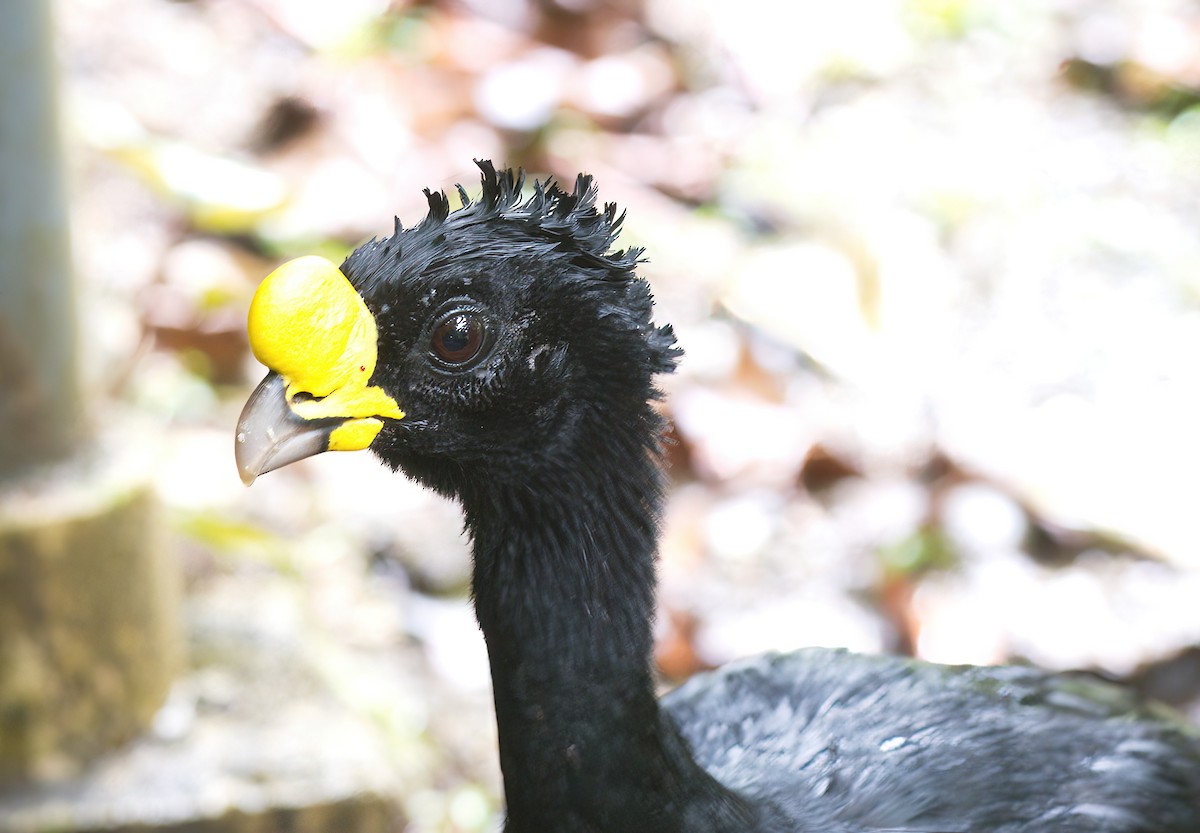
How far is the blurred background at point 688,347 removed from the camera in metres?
3.45

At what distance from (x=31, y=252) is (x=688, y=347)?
2298 millimetres

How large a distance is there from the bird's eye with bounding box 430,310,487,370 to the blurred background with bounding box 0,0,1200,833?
3.61ft

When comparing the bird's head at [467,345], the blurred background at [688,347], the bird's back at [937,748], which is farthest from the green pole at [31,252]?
the bird's back at [937,748]

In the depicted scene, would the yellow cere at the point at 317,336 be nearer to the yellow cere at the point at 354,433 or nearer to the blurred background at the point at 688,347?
the yellow cere at the point at 354,433

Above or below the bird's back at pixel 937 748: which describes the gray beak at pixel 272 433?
above

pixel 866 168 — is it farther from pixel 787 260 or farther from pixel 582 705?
pixel 582 705

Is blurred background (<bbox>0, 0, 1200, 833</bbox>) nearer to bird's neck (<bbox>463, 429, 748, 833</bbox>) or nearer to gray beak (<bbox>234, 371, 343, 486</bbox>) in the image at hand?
bird's neck (<bbox>463, 429, 748, 833</bbox>)

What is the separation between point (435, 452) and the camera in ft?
6.69

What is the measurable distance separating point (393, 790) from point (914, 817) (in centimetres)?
152

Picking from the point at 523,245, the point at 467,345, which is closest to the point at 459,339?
the point at 467,345

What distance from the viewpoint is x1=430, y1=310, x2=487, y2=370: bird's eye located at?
6.43 feet

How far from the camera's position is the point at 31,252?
3139 mm

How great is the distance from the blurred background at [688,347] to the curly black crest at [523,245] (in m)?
1.01

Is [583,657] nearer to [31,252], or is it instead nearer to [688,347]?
[31,252]
